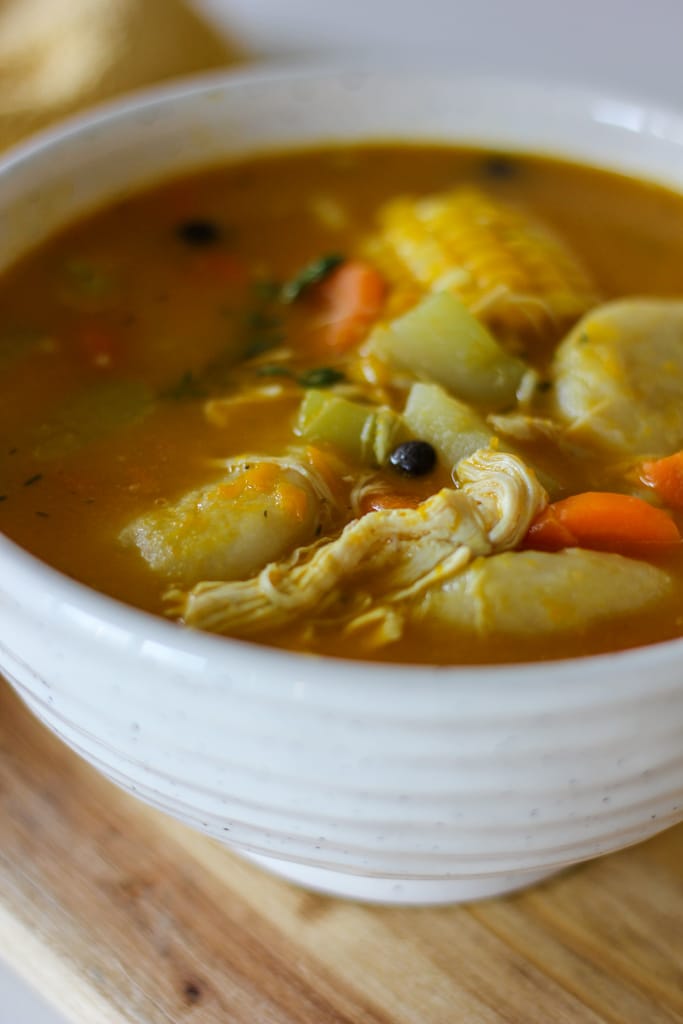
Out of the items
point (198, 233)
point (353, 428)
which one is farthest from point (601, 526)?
point (198, 233)

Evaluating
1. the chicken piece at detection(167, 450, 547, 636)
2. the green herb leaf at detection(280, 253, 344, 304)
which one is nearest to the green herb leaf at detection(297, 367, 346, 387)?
the green herb leaf at detection(280, 253, 344, 304)

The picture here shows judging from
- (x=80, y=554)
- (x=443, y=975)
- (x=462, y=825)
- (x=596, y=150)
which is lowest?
(x=443, y=975)

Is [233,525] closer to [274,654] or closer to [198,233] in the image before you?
[274,654]

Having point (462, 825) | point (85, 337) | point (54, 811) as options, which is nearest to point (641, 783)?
point (462, 825)

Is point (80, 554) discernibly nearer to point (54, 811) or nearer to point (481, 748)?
point (54, 811)

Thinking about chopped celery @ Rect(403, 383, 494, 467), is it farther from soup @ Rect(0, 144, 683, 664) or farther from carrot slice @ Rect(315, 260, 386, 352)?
carrot slice @ Rect(315, 260, 386, 352)
